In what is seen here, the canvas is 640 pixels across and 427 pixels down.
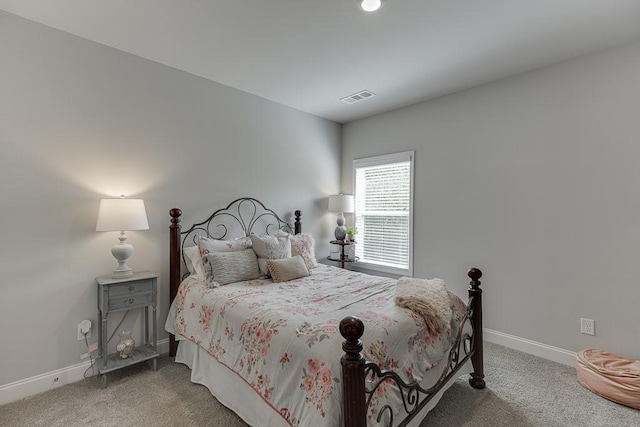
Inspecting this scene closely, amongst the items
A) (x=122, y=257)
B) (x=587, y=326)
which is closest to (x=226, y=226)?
(x=122, y=257)

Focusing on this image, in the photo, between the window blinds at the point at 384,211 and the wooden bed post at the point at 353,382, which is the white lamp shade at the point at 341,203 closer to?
the window blinds at the point at 384,211

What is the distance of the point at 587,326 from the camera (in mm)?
2645

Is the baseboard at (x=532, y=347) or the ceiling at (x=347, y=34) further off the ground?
the ceiling at (x=347, y=34)

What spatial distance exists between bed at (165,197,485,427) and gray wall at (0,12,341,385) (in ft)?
1.52

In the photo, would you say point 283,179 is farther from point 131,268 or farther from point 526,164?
point 526,164

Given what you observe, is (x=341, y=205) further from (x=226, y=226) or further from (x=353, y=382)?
(x=353, y=382)

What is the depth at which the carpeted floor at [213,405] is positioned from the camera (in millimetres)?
1958

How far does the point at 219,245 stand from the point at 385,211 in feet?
7.65

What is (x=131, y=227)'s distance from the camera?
2414mm

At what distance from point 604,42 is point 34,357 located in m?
5.17

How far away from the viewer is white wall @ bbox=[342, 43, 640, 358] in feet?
8.23

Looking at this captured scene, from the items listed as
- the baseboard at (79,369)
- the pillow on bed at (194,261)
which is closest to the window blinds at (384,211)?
the baseboard at (79,369)

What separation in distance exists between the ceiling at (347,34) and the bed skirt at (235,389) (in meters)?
2.47

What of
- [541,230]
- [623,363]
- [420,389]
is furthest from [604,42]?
[420,389]
